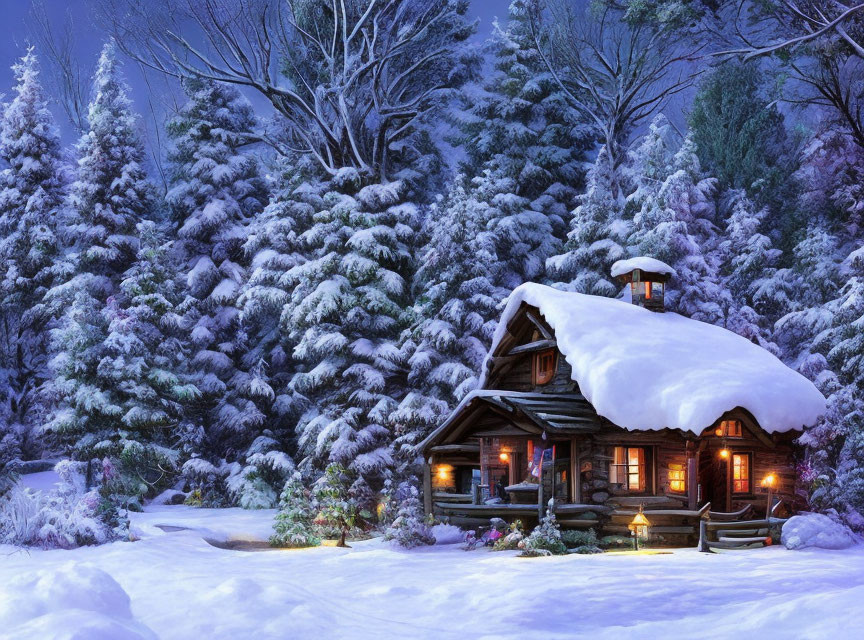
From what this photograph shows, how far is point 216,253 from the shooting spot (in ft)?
121

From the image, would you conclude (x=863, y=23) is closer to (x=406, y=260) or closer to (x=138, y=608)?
(x=406, y=260)

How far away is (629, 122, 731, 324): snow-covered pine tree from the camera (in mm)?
29438

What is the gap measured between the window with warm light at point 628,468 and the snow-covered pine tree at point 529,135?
39.6 feet

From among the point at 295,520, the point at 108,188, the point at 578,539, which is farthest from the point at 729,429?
the point at 108,188

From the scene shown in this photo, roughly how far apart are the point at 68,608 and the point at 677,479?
16.3 m

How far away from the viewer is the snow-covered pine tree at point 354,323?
1110 inches

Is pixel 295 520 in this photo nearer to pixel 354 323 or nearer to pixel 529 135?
pixel 354 323

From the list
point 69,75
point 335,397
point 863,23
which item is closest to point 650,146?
point 863,23

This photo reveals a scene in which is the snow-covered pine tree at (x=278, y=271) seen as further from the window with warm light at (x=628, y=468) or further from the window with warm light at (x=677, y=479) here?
the window with warm light at (x=677, y=479)

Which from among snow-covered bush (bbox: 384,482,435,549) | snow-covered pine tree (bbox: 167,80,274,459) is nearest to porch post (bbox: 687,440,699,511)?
snow-covered bush (bbox: 384,482,435,549)

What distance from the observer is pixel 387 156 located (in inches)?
1515

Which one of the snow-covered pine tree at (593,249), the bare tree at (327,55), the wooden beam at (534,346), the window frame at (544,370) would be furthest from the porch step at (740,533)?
the bare tree at (327,55)

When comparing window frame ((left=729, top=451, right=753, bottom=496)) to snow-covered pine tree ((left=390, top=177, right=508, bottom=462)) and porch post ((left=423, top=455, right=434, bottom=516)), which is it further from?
porch post ((left=423, top=455, right=434, bottom=516))

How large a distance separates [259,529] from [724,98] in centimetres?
2397
